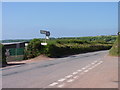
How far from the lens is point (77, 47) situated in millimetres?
53469

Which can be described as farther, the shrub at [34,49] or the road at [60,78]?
the shrub at [34,49]

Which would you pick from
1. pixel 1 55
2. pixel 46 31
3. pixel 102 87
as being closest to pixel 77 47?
pixel 46 31

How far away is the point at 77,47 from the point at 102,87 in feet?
137

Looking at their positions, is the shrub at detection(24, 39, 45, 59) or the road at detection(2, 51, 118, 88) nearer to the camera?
the road at detection(2, 51, 118, 88)

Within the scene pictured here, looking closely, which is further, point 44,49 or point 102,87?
point 44,49

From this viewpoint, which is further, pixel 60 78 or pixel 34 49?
pixel 34 49

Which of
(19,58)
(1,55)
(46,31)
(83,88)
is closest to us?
(83,88)

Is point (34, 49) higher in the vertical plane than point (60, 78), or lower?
higher

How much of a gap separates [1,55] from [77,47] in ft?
96.4

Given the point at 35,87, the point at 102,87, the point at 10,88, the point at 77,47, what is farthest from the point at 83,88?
the point at 77,47

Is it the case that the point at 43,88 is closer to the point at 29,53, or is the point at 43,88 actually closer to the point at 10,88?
the point at 10,88

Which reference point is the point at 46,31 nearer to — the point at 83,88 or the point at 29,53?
the point at 29,53

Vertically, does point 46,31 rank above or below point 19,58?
above

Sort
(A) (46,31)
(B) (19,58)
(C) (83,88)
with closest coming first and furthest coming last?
(C) (83,88) < (B) (19,58) < (A) (46,31)
